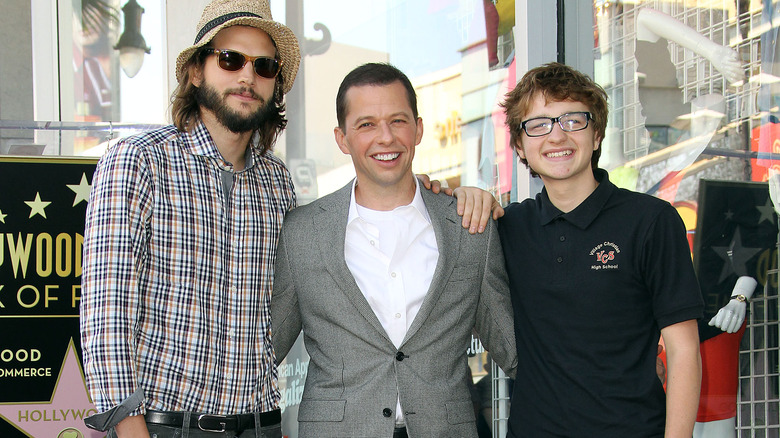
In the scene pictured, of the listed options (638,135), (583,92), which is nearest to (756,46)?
(638,135)

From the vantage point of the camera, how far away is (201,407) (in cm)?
242

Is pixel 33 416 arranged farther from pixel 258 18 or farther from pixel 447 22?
pixel 447 22

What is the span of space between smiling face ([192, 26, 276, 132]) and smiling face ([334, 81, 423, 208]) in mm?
298

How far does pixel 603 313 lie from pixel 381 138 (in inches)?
35.3

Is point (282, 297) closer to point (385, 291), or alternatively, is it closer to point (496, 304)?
point (385, 291)

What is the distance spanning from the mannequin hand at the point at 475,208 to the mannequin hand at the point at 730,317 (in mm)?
1013

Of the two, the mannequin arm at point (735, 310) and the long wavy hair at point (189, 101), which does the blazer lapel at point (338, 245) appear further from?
the mannequin arm at point (735, 310)

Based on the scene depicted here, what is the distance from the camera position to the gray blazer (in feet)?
8.44

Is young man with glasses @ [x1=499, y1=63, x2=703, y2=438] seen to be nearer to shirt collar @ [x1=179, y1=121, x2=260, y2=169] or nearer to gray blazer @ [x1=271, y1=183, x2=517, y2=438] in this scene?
gray blazer @ [x1=271, y1=183, x2=517, y2=438]

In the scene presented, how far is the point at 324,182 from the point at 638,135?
221 cm

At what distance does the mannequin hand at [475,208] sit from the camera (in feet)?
9.10

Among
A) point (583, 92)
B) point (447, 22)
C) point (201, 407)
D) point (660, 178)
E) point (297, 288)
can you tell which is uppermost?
point (447, 22)

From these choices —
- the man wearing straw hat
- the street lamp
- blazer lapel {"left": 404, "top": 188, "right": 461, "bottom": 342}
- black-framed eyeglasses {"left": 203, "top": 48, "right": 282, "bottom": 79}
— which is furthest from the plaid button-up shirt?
the street lamp

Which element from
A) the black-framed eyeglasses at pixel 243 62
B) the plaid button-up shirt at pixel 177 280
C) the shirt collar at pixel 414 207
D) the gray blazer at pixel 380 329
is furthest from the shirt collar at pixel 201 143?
the shirt collar at pixel 414 207
